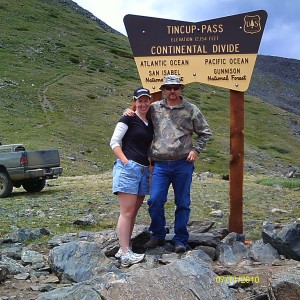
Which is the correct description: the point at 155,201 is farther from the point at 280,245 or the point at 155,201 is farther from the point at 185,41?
the point at 185,41

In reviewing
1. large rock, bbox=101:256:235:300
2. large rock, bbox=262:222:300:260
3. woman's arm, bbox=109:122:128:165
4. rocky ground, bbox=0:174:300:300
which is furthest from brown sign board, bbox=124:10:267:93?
large rock, bbox=101:256:235:300

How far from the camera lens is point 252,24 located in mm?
9477

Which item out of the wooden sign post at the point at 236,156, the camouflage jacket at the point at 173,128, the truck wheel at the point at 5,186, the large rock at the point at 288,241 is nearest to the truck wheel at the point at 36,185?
the truck wheel at the point at 5,186

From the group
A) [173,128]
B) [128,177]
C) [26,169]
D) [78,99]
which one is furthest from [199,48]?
[78,99]

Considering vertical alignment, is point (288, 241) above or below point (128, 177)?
below

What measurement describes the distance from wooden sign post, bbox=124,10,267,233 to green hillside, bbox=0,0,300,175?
21.7m

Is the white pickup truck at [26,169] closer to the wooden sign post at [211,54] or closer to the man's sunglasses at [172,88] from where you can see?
the wooden sign post at [211,54]

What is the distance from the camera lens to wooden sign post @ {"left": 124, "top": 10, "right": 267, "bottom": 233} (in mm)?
9477

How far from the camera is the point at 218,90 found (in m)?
104

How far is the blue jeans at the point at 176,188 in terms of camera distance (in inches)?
315

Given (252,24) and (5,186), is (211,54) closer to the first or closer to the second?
(252,24)

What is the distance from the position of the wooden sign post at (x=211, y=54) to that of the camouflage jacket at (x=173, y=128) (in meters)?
1.58

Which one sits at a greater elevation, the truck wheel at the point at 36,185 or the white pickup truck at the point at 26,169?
the white pickup truck at the point at 26,169

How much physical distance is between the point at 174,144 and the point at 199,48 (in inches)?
94.7
